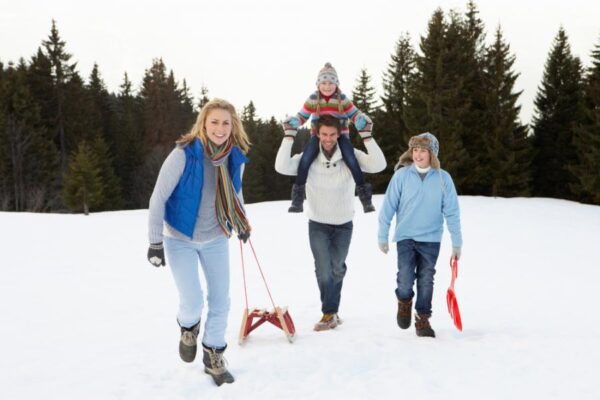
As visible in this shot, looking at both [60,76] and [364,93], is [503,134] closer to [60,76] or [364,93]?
[364,93]

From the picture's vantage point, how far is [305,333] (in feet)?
16.3

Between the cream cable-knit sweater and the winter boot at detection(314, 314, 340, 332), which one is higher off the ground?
the cream cable-knit sweater

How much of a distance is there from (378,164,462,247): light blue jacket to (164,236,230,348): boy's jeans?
5.86 ft

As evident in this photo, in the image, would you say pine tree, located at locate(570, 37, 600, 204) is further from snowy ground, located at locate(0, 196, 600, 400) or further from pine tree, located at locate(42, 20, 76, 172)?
pine tree, located at locate(42, 20, 76, 172)

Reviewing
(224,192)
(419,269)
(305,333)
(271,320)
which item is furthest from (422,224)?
(224,192)

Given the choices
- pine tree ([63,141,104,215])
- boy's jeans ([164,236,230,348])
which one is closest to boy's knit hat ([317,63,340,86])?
boy's jeans ([164,236,230,348])

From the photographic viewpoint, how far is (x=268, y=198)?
1882 inches

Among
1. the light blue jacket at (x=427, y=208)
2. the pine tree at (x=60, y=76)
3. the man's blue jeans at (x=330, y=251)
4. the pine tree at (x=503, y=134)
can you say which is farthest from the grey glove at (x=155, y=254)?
the pine tree at (x=60, y=76)

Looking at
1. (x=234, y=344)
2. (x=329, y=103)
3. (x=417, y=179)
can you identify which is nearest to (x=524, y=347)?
(x=417, y=179)

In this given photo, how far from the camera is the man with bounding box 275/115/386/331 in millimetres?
4930

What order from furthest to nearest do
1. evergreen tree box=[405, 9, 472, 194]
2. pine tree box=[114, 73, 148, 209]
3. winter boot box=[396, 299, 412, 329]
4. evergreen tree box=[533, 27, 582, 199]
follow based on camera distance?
pine tree box=[114, 73, 148, 209] < evergreen tree box=[533, 27, 582, 199] < evergreen tree box=[405, 9, 472, 194] < winter boot box=[396, 299, 412, 329]

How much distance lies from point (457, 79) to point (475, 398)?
2713 centimetres

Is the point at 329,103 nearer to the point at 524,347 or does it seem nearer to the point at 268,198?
the point at 524,347

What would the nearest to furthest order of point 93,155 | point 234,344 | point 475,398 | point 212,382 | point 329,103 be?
point 475,398 → point 212,382 → point 234,344 → point 329,103 → point 93,155
